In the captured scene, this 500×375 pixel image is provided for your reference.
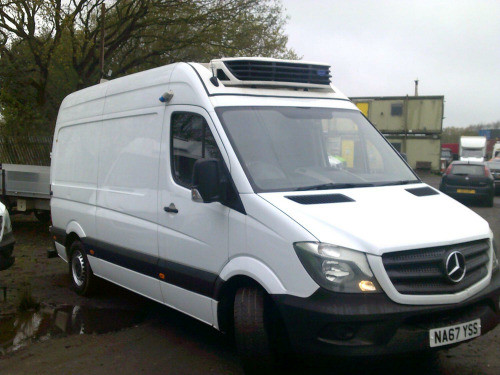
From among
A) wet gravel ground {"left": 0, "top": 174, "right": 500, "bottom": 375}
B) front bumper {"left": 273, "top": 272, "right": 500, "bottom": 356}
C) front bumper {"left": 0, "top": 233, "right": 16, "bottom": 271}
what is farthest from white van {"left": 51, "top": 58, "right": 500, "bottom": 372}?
front bumper {"left": 0, "top": 233, "right": 16, "bottom": 271}

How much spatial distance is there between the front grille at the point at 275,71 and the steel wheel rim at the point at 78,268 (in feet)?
11.3

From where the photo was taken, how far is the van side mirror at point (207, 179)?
4.42 m

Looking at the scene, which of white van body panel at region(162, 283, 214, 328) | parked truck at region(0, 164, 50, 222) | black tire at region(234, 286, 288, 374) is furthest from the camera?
parked truck at region(0, 164, 50, 222)

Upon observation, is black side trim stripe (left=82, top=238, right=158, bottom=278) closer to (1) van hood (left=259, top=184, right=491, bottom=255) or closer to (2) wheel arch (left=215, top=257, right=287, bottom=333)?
(2) wheel arch (left=215, top=257, right=287, bottom=333)

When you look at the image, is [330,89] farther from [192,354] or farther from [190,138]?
[192,354]

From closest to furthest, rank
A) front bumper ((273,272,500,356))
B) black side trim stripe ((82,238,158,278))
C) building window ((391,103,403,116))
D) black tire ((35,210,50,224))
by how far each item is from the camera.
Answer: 1. front bumper ((273,272,500,356))
2. black side trim stripe ((82,238,158,278))
3. black tire ((35,210,50,224))
4. building window ((391,103,403,116))

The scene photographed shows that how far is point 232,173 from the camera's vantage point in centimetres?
456

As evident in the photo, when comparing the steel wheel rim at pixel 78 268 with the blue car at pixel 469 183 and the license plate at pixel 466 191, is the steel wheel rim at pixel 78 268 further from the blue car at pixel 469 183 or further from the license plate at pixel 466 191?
the license plate at pixel 466 191

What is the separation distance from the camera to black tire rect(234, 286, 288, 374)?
422 centimetres

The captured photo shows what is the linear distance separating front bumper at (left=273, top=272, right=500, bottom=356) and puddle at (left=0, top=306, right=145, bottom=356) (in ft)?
9.06

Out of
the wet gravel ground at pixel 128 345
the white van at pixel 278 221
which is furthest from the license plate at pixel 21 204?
the white van at pixel 278 221

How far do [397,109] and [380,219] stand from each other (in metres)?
28.2

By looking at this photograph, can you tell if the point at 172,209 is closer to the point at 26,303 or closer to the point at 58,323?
the point at 58,323

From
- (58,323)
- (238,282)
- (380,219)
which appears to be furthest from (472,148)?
(238,282)
